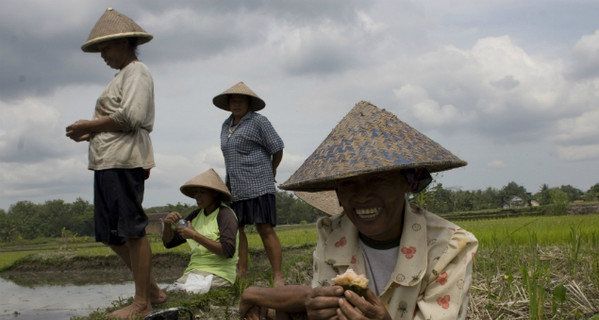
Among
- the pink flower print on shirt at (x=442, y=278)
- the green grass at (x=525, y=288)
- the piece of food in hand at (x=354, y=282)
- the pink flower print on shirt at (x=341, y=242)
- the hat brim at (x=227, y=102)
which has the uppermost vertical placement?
the hat brim at (x=227, y=102)

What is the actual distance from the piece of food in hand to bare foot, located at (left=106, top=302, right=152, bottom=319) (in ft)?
6.67

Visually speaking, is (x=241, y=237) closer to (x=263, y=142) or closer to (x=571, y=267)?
(x=263, y=142)

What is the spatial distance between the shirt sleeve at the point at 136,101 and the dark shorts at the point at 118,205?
342mm

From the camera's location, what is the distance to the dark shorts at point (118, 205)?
11.1ft

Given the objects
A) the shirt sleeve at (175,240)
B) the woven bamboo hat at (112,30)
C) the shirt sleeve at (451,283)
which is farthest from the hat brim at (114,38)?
the shirt sleeve at (451,283)

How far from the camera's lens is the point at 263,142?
182 inches

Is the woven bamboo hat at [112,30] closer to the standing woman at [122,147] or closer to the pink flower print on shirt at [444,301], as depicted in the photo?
the standing woman at [122,147]

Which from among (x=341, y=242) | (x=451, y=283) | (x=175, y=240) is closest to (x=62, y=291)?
(x=175, y=240)

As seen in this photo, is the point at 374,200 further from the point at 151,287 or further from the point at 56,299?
the point at 56,299

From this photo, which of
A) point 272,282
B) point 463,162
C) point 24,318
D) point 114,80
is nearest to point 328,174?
point 463,162

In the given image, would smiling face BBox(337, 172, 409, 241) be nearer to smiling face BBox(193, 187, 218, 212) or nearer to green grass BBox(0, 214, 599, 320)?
green grass BBox(0, 214, 599, 320)

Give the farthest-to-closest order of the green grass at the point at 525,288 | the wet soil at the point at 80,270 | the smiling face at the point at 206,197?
the wet soil at the point at 80,270 < the smiling face at the point at 206,197 < the green grass at the point at 525,288

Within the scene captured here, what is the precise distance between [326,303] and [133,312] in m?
2.02

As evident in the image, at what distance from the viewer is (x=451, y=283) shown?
1.82m
